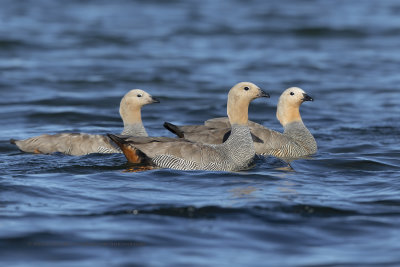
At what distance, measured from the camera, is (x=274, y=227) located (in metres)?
8.88

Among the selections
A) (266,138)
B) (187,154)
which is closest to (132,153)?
(187,154)

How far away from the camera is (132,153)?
11.6 m

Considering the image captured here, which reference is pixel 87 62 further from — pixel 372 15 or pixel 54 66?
pixel 372 15

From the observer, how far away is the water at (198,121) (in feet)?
27.4

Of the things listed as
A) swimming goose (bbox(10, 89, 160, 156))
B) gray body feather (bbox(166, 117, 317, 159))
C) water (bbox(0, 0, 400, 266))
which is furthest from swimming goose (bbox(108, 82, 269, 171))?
swimming goose (bbox(10, 89, 160, 156))

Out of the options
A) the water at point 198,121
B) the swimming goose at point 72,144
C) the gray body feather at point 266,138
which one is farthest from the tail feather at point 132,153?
the gray body feather at point 266,138

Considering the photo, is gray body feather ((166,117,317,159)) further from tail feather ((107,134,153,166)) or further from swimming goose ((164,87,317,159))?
tail feather ((107,134,153,166))

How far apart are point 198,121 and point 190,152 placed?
6587 millimetres

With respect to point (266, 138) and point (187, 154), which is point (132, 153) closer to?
point (187, 154)

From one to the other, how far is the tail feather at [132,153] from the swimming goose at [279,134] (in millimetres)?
1445

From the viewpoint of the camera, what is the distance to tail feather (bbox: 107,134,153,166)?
11.4 meters

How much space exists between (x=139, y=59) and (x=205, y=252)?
1935cm

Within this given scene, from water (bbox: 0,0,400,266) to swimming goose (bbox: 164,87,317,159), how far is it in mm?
577

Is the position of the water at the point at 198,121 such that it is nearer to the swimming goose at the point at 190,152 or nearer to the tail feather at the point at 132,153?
the swimming goose at the point at 190,152
